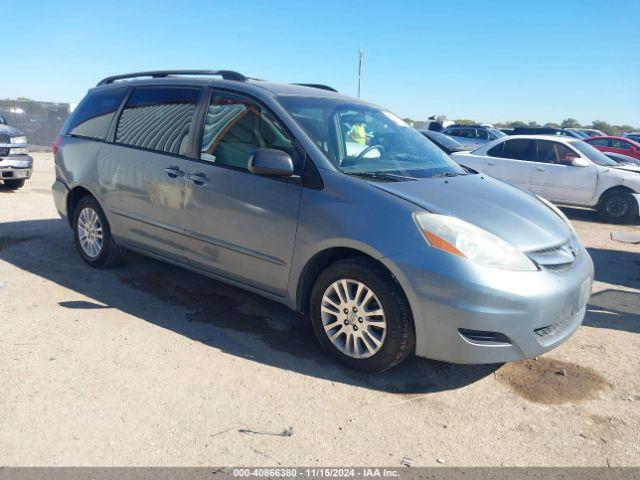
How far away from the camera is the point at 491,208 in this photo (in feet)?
11.2

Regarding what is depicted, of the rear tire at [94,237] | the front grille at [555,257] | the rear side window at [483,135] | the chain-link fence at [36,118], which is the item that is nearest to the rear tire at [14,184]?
the rear tire at [94,237]

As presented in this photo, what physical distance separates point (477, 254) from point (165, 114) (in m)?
2.97

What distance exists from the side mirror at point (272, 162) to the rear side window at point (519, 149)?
845 centimetres

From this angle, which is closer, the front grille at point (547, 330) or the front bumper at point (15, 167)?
the front grille at point (547, 330)

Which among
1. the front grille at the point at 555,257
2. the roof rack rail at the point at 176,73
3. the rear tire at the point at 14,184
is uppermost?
the roof rack rail at the point at 176,73

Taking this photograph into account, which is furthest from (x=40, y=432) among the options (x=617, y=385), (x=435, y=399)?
(x=617, y=385)

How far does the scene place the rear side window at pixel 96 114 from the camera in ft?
16.8

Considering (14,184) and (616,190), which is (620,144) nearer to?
(616,190)

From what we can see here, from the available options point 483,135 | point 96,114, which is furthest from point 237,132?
point 483,135

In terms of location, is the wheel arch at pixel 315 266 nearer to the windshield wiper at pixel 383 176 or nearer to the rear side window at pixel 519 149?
the windshield wiper at pixel 383 176

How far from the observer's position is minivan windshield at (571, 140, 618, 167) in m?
10.2

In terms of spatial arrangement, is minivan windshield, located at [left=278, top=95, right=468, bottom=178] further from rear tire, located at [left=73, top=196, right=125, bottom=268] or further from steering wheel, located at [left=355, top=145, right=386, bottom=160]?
rear tire, located at [left=73, top=196, right=125, bottom=268]

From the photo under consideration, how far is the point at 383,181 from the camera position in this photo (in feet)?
11.5

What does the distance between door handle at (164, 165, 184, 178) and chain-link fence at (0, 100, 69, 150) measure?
56.6 ft
